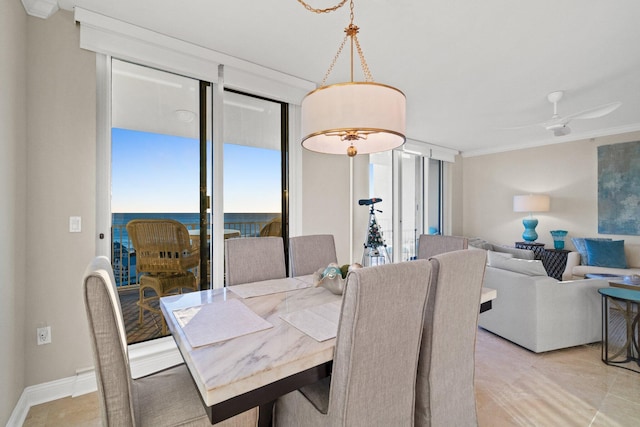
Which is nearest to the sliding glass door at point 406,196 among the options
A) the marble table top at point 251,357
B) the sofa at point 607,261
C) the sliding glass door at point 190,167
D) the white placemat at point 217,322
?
the sliding glass door at point 190,167

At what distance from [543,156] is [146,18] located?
238 inches

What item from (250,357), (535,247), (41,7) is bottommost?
(535,247)

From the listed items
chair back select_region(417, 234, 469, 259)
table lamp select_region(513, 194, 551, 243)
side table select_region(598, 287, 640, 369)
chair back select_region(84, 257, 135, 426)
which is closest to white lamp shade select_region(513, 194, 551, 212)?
table lamp select_region(513, 194, 551, 243)

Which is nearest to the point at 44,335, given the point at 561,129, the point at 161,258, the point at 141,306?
the point at 141,306

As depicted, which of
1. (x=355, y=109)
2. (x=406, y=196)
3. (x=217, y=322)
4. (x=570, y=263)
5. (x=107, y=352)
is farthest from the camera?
(x=406, y=196)

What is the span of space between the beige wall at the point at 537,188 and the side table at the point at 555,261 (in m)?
0.47

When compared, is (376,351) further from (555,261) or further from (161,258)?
(555,261)

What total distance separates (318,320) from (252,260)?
0.95 meters

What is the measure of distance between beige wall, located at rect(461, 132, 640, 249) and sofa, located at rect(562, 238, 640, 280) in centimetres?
23

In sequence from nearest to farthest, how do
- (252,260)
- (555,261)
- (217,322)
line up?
(217,322), (252,260), (555,261)

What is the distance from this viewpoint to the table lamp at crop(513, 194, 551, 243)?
16.1 ft

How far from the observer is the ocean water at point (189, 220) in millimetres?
2254

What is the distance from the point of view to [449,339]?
Result: 1334 millimetres

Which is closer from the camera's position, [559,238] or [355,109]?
[355,109]
